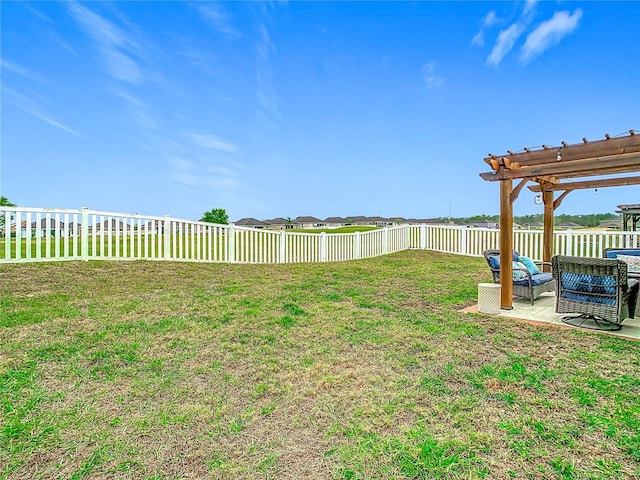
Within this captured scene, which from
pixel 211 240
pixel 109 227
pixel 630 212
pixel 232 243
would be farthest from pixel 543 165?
pixel 630 212

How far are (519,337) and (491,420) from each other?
2.14 metres

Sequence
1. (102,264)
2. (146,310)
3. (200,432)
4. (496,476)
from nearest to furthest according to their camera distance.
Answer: (496,476), (200,432), (146,310), (102,264)

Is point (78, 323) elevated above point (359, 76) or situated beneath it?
situated beneath

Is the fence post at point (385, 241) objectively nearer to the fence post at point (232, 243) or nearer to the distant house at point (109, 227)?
the fence post at point (232, 243)

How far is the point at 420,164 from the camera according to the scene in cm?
2183

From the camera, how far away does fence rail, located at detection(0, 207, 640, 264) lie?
22.9ft

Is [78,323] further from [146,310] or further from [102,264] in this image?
[102,264]

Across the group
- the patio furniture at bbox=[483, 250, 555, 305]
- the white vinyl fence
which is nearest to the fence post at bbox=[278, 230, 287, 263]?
the white vinyl fence

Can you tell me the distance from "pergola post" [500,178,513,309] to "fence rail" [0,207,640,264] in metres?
6.83

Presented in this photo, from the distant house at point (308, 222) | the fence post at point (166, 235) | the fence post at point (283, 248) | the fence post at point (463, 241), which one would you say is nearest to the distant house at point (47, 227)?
the fence post at point (166, 235)

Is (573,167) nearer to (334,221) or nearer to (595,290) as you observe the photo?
(595,290)

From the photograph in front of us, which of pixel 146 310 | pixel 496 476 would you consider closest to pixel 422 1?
pixel 146 310

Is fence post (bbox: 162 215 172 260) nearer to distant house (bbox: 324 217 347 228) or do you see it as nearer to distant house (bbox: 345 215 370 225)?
distant house (bbox: 345 215 370 225)

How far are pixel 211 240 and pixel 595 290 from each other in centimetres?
854
